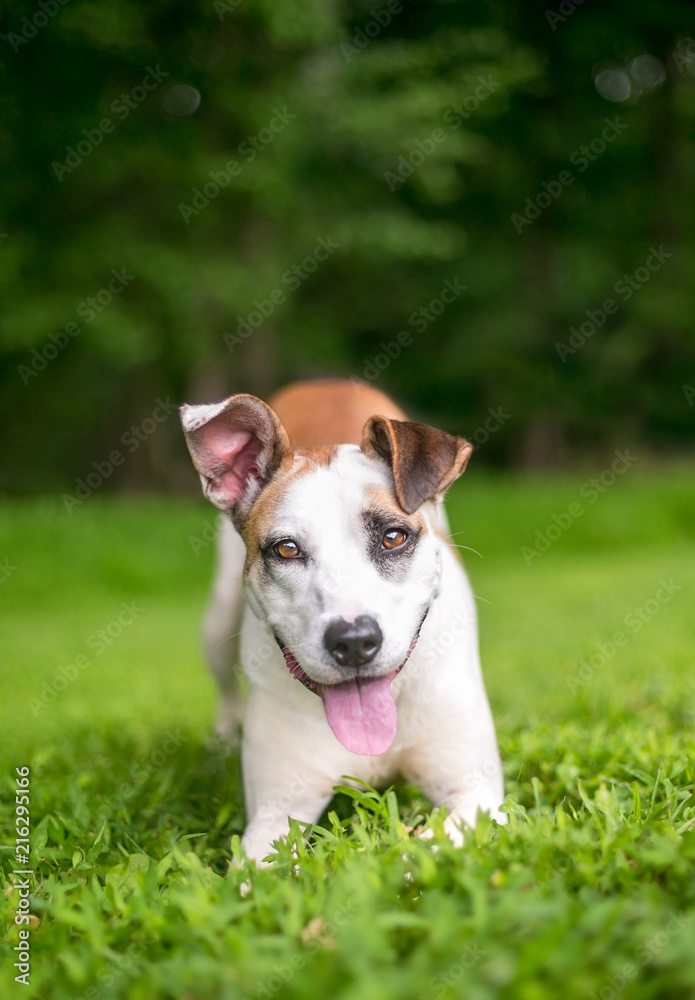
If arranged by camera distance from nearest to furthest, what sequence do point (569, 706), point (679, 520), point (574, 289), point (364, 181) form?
point (569, 706)
point (679, 520)
point (364, 181)
point (574, 289)

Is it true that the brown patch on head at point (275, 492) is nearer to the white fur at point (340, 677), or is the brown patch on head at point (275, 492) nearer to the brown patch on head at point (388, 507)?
the white fur at point (340, 677)

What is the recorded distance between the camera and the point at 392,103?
12961 mm

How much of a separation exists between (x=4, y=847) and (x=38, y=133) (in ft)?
39.5

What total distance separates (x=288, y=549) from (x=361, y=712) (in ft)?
1.92

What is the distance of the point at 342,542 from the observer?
2.95m

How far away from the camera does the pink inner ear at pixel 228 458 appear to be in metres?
3.37

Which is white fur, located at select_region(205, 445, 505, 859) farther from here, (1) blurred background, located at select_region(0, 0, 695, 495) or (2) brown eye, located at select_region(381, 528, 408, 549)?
(1) blurred background, located at select_region(0, 0, 695, 495)

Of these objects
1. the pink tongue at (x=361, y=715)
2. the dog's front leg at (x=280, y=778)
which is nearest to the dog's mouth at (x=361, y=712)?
the pink tongue at (x=361, y=715)

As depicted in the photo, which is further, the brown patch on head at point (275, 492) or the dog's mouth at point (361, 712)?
the brown patch on head at point (275, 492)

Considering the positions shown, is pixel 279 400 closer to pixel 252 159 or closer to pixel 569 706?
pixel 569 706

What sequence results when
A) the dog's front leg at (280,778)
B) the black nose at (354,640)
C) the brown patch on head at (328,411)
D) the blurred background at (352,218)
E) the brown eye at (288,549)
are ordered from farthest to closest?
the blurred background at (352,218) → the brown patch on head at (328,411) → the dog's front leg at (280,778) → the brown eye at (288,549) → the black nose at (354,640)

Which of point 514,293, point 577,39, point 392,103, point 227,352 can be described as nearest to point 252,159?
point 392,103

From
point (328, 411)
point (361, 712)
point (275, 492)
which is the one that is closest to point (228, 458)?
point (275, 492)

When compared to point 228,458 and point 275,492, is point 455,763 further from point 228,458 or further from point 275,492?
point 228,458
